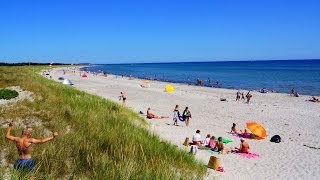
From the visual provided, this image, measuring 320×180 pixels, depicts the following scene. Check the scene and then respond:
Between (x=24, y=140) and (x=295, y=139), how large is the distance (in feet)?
49.1

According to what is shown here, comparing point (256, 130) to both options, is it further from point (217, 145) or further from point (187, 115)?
point (187, 115)

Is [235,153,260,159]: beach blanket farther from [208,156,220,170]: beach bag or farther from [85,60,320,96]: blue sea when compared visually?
[85,60,320,96]: blue sea

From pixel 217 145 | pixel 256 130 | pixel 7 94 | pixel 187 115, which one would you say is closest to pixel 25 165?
pixel 217 145

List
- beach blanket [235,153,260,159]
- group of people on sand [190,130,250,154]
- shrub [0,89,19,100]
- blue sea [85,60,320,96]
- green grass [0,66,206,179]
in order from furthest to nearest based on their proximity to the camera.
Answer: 1. blue sea [85,60,320,96]
2. shrub [0,89,19,100]
3. group of people on sand [190,130,250,154]
4. beach blanket [235,153,260,159]
5. green grass [0,66,206,179]

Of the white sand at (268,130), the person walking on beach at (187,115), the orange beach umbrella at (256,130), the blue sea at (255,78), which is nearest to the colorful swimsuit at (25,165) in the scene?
the white sand at (268,130)

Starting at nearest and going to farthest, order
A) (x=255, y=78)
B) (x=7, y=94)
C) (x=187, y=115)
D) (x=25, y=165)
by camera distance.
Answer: (x=25, y=165), (x=7, y=94), (x=187, y=115), (x=255, y=78)

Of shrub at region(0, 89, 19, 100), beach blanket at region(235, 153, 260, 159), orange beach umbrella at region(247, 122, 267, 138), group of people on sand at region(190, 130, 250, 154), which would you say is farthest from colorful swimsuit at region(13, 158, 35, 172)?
orange beach umbrella at region(247, 122, 267, 138)

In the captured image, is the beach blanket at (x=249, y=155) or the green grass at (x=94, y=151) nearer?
the green grass at (x=94, y=151)

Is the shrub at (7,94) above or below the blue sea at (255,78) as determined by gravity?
above

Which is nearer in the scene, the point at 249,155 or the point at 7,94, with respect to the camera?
the point at 249,155

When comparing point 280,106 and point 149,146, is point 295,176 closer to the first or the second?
point 149,146

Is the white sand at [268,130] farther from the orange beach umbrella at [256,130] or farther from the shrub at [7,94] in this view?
the shrub at [7,94]

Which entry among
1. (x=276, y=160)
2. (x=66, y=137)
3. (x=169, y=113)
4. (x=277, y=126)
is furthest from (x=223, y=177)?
(x=169, y=113)

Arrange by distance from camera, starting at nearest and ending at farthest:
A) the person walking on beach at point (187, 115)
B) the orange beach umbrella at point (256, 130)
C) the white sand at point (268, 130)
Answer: the white sand at point (268, 130) < the orange beach umbrella at point (256, 130) < the person walking on beach at point (187, 115)
